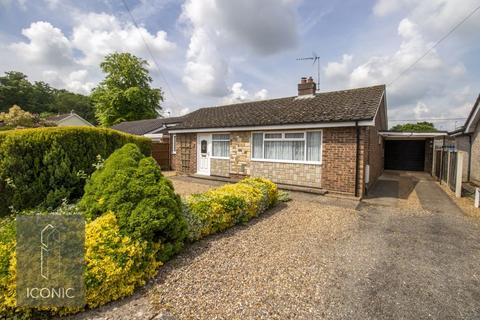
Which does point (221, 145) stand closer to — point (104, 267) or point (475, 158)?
point (104, 267)

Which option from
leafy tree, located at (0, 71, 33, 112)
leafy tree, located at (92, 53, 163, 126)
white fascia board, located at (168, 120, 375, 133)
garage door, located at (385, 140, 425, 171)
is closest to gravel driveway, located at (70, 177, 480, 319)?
white fascia board, located at (168, 120, 375, 133)

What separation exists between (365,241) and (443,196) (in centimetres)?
644

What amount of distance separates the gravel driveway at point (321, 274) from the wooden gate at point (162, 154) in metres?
12.1

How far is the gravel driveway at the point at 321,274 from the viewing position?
262 cm

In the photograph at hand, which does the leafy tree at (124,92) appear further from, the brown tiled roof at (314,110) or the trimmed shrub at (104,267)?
the trimmed shrub at (104,267)

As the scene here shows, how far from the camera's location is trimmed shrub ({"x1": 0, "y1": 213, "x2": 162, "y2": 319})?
239 centimetres

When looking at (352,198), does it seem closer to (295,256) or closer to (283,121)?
(283,121)

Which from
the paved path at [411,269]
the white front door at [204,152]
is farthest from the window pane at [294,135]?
the white front door at [204,152]

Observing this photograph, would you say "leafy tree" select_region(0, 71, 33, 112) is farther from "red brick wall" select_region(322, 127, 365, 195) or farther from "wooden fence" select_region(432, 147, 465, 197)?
"wooden fence" select_region(432, 147, 465, 197)

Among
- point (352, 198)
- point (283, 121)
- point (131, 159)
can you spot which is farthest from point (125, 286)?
point (283, 121)

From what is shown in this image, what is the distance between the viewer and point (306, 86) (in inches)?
485

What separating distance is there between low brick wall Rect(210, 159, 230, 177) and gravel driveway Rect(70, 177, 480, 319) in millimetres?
6196

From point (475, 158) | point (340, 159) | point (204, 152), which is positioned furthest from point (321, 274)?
point (475, 158)

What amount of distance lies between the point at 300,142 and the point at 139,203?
7.08 meters
